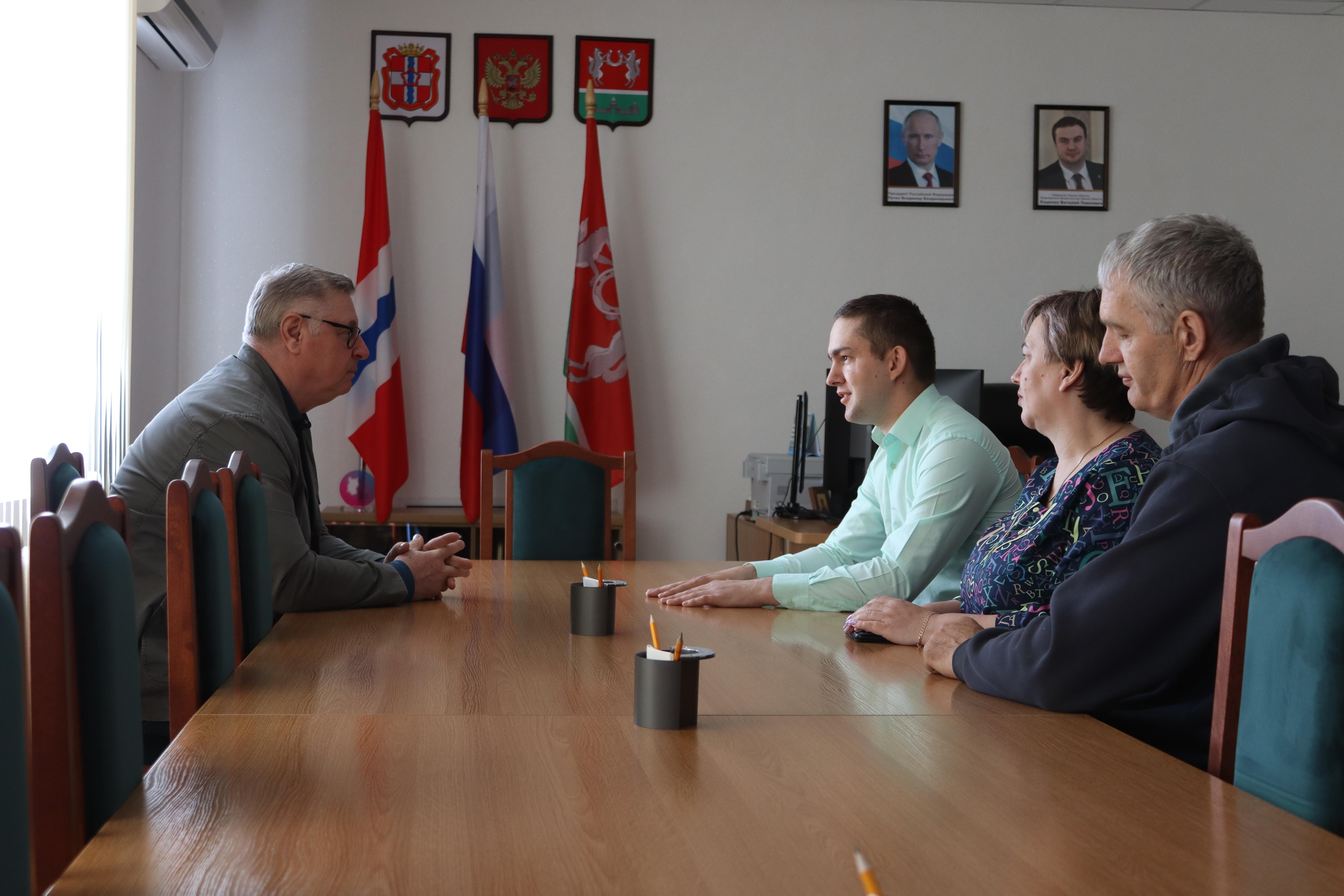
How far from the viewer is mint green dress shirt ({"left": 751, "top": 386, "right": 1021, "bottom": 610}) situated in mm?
2166

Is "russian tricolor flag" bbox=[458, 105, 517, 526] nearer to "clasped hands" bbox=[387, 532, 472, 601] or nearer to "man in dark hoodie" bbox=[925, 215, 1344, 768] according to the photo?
"clasped hands" bbox=[387, 532, 472, 601]

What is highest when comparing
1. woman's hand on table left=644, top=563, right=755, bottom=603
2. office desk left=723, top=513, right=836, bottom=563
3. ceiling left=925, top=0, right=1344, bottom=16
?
ceiling left=925, top=0, right=1344, bottom=16

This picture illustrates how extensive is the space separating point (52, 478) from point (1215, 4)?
5226 millimetres

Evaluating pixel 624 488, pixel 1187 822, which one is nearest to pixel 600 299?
pixel 624 488

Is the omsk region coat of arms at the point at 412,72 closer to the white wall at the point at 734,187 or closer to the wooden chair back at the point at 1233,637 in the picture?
the white wall at the point at 734,187

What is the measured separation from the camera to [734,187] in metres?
5.05

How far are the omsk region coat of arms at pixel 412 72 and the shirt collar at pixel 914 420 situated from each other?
323 cm

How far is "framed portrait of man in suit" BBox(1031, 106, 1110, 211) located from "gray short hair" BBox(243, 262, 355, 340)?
12.1ft

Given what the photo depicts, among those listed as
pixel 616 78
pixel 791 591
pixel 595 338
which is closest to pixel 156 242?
pixel 595 338

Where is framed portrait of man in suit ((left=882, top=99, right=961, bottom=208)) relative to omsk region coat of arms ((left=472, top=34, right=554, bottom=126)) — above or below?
below

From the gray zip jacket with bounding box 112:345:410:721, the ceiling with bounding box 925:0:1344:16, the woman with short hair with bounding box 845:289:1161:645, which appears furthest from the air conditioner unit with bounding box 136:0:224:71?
the woman with short hair with bounding box 845:289:1161:645

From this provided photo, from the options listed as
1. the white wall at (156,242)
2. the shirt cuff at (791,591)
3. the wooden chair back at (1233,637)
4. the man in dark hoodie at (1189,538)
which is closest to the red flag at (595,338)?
the white wall at (156,242)

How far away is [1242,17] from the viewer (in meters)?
5.15

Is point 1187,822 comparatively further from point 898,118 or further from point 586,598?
point 898,118
